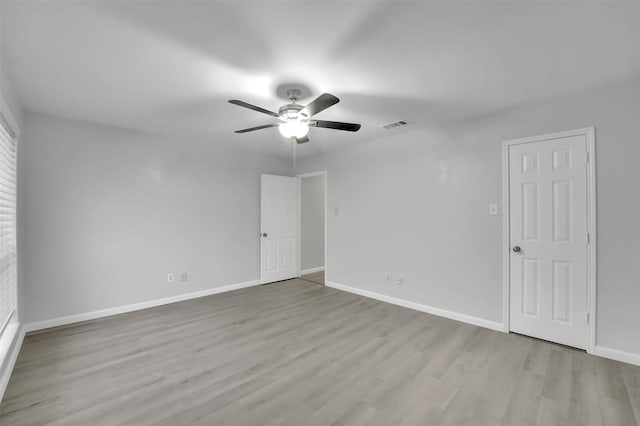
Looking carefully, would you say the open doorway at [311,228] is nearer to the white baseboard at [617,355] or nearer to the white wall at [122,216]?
the white wall at [122,216]

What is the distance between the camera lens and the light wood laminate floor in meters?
1.78

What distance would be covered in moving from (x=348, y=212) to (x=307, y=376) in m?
2.78

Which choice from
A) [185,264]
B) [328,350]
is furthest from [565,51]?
[185,264]

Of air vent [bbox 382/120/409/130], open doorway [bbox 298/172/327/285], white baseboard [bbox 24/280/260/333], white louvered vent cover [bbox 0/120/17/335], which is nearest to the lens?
white louvered vent cover [bbox 0/120/17/335]

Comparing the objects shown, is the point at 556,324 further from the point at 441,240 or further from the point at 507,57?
the point at 507,57

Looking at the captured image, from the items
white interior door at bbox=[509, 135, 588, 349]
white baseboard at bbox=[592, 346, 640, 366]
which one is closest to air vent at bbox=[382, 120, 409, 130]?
white interior door at bbox=[509, 135, 588, 349]

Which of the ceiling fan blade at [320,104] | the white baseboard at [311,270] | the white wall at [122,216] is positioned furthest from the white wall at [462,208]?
the ceiling fan blade at [320,104]

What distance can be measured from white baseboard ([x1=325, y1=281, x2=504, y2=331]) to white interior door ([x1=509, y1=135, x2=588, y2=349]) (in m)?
0.22

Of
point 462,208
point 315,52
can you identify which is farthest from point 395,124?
point 315,52

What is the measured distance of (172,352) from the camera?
101 inches

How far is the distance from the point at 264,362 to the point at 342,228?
265 centimetres

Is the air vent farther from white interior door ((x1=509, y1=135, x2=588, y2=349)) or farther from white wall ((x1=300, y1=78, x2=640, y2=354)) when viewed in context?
white interior door ((x1=509, y1=135, x2=588, y2=349))

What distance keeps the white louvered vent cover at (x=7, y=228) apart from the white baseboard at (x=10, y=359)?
0.18 meters

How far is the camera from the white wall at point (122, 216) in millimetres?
3078
